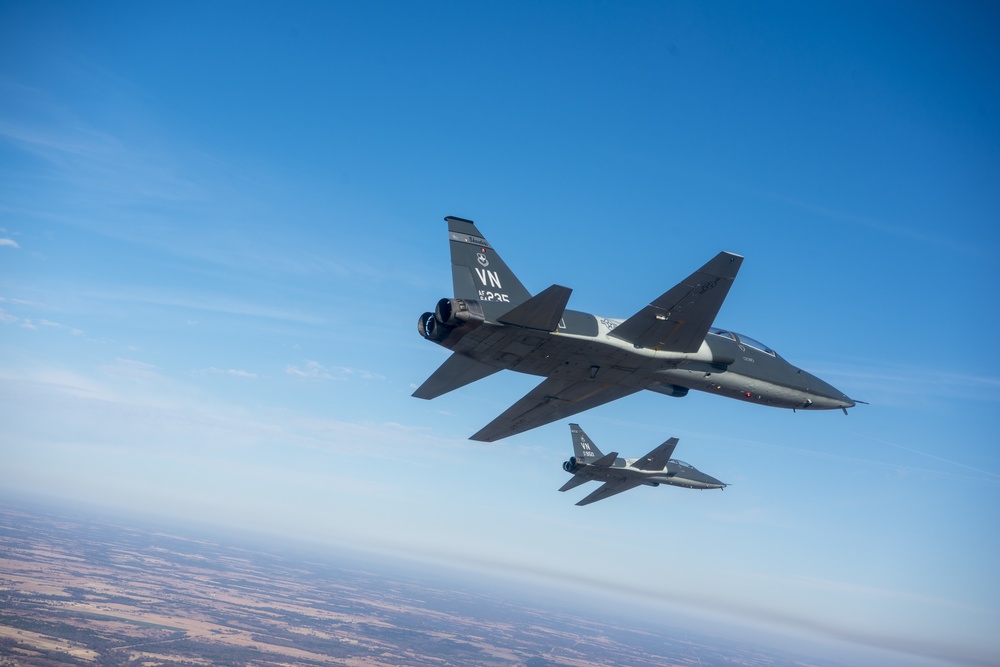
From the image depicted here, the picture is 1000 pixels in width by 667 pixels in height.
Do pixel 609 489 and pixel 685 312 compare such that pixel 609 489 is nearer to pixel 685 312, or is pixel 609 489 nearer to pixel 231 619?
pixel 685 312

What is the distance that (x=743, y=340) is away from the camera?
26531 mm

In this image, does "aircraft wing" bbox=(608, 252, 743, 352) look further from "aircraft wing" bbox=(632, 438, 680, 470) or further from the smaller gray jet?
"aircraft wing" bbox=(632, 438, 680, 470)

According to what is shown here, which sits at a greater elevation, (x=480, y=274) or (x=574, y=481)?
(x=480, y=274)

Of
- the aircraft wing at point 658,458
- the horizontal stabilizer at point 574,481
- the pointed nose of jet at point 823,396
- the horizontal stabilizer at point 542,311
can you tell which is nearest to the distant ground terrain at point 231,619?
the horizontal stabilizer at point 574,481

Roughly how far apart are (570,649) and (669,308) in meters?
132

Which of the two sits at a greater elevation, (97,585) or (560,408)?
(560,408)

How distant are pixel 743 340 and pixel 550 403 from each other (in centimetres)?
884

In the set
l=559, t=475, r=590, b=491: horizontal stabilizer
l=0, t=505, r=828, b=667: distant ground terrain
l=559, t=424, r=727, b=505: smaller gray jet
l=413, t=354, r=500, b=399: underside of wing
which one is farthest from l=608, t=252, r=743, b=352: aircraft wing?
l=0, t=505, r=828, b=667: distant ground terrain

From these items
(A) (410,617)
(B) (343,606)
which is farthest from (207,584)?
(A) (410,617)

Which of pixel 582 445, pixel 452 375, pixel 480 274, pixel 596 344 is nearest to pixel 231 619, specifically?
pixel 582 445

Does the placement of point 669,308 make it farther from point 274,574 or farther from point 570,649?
point 274,574

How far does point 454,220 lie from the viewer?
2242cm

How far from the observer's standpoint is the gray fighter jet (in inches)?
814

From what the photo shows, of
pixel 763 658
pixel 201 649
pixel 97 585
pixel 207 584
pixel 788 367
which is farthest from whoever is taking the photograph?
pixel 763 658
